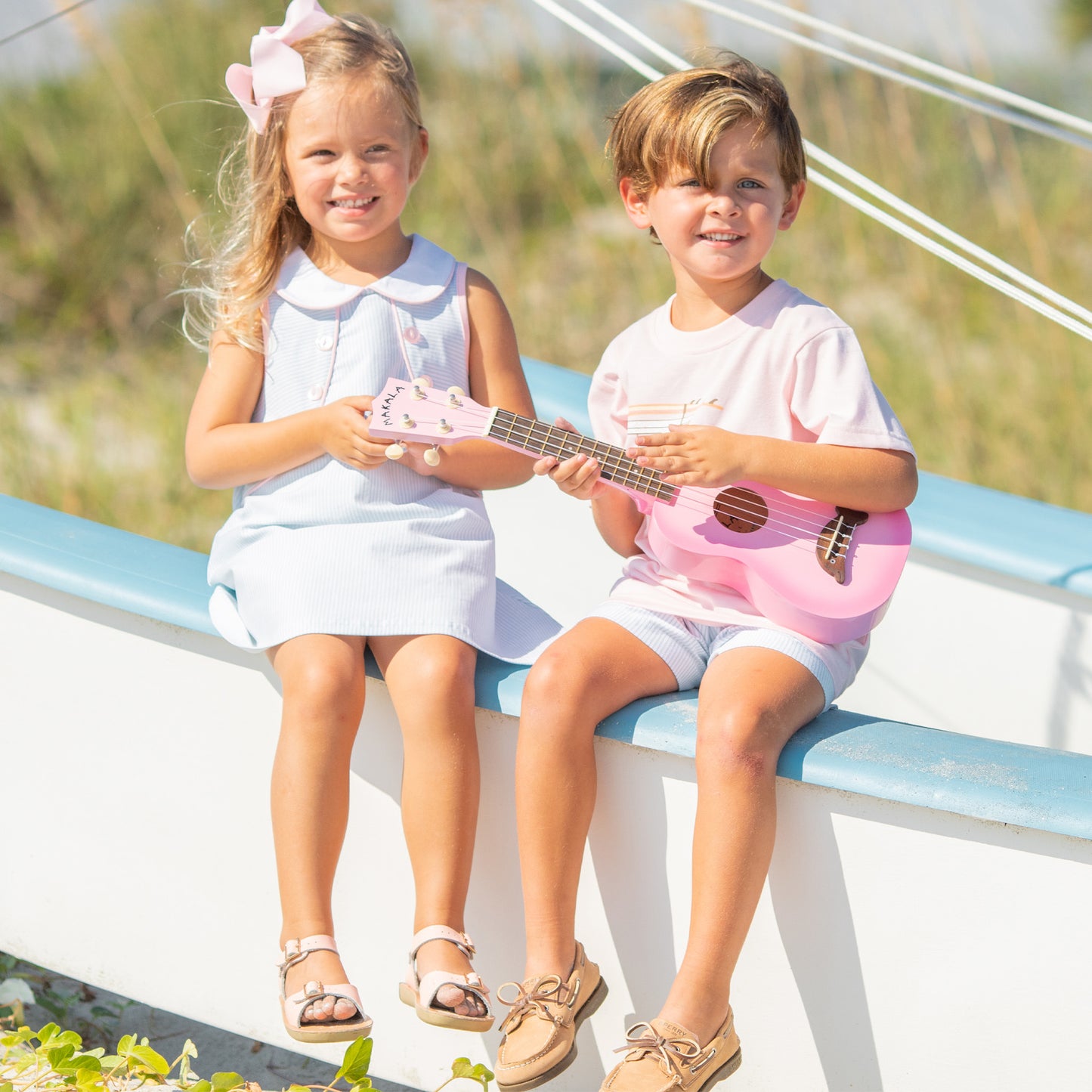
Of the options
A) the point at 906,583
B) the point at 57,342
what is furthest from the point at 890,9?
the point at 57,342

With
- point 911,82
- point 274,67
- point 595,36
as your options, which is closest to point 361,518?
point 274,67

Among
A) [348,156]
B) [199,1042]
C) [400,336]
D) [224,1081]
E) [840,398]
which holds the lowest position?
[224,1081]

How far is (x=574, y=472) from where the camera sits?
136 cm

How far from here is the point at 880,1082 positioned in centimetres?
133

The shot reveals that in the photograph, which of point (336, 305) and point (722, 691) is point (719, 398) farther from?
point (336, 305)

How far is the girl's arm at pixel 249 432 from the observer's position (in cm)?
142

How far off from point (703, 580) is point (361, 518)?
1.21 ft

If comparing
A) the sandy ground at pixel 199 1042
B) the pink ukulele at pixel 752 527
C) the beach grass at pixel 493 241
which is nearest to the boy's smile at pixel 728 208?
the pink ukulele at pixel 752 527

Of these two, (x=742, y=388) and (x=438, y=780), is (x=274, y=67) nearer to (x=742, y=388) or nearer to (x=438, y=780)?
(x=742, y=388)

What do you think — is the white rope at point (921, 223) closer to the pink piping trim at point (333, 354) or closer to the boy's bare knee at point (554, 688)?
the pink piping trim at point (333, 354)

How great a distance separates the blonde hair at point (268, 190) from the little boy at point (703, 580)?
0.88ft

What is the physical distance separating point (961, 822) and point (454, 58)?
143 inches

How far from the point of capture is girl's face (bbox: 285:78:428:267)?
4.82 feet

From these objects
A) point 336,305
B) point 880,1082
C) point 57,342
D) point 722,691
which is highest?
point 57,342
